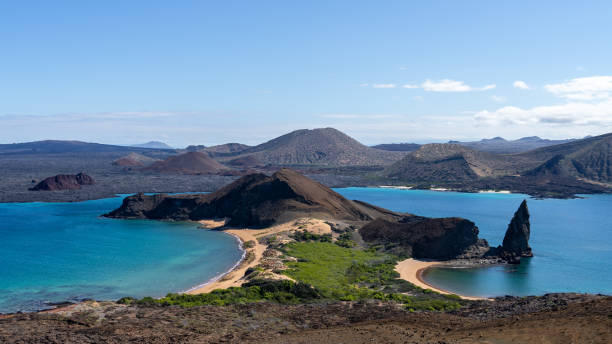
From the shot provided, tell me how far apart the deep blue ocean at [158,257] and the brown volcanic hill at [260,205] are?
18.6 feet

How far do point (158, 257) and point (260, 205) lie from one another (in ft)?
92.3

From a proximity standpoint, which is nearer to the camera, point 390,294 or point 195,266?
point 390,294

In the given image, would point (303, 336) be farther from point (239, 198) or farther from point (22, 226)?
point (22, 226)

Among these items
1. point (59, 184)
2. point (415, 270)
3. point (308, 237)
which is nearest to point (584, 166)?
point (308, 237)

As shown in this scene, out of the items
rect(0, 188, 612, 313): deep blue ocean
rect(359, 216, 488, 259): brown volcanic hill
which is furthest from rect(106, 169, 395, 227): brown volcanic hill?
rect(359, 216, 488, 259): brown volcanic hill

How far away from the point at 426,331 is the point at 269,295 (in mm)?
16025

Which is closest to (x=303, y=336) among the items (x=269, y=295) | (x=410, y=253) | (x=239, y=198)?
(x=269, y=295)

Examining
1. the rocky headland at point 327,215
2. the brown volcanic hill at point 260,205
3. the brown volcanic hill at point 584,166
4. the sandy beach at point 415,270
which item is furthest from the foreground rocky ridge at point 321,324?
the brown volcanic hill at point 584,166

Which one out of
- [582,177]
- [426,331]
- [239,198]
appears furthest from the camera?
[582,177]

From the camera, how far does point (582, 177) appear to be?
180250 mm

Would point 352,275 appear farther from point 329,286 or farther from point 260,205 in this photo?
point 260,205

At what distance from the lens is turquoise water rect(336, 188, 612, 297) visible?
50938 mm

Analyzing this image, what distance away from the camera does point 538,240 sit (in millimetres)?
77500

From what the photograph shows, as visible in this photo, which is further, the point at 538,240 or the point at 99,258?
the point at 538,240
